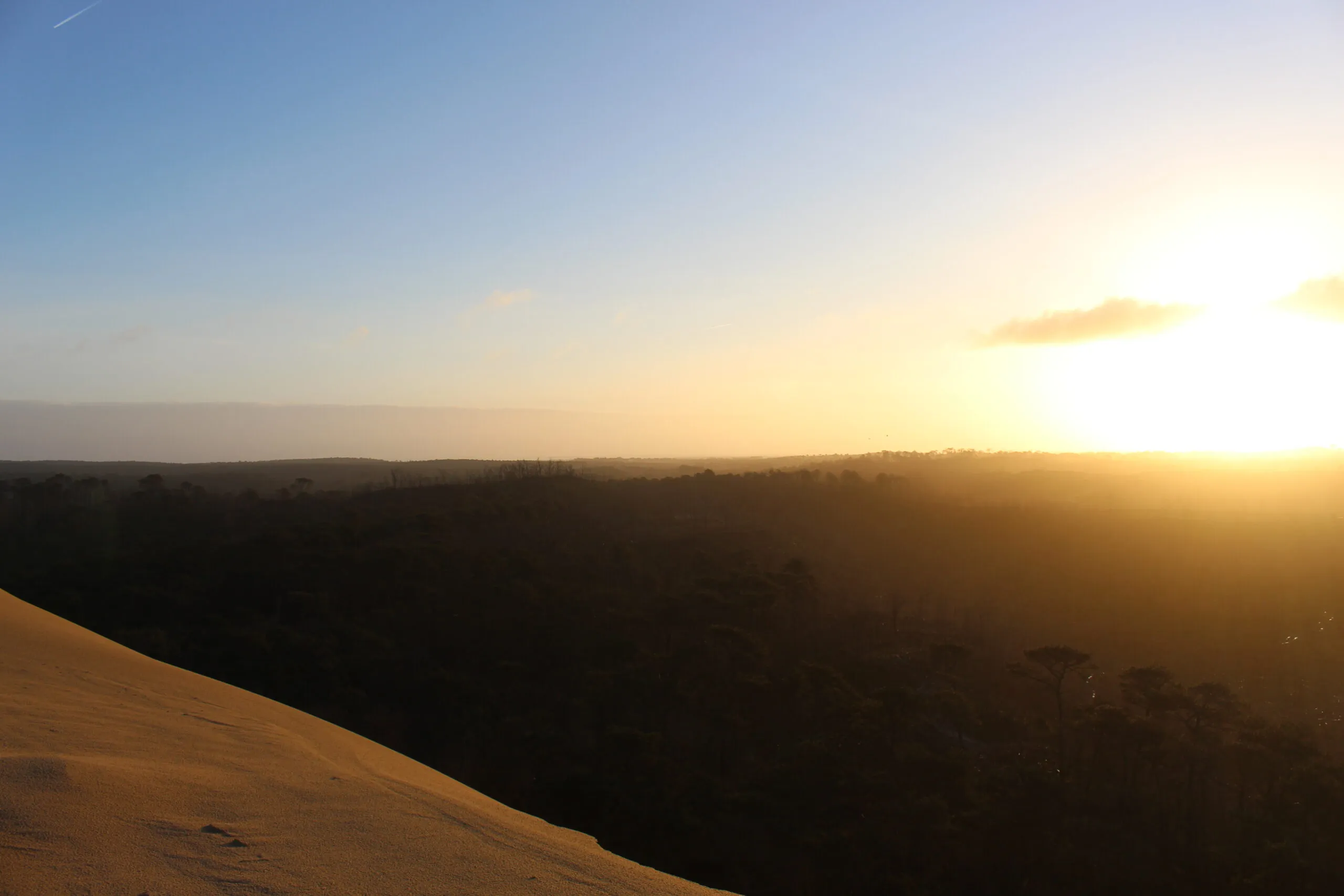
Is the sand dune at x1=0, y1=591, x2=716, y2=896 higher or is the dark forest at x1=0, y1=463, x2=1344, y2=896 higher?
the sand dune at x1=0, y1=591, x2=716, y2=896

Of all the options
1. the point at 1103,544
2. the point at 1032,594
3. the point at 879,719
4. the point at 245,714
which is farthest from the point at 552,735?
the point at 1103,544

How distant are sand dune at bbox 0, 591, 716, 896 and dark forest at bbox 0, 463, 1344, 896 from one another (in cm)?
798

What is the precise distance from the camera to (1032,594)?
32719mm

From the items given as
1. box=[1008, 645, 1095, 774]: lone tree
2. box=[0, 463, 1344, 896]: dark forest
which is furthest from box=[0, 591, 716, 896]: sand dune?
box=[1008, 645, 1095, 774]: lone tree

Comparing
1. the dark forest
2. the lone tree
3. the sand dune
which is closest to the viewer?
the sand dune

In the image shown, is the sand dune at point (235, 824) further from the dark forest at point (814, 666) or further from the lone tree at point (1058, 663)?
the lone tree at point (1058, 663)

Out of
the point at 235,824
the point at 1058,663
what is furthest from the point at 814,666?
the point at 235,824

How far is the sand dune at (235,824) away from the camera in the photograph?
383 centimetres

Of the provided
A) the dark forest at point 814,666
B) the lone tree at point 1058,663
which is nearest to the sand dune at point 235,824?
the dark forest at point 814,666

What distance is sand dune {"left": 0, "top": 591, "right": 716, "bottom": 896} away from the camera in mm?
3828

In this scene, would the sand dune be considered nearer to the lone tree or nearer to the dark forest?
the dark forest

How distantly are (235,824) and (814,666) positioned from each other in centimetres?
A: 1664

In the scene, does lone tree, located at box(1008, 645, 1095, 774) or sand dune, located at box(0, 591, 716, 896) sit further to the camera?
lone tree, located at box(1008, 645, 1095, 774)

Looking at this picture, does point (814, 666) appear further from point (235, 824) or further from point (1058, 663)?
point (235, 824)
